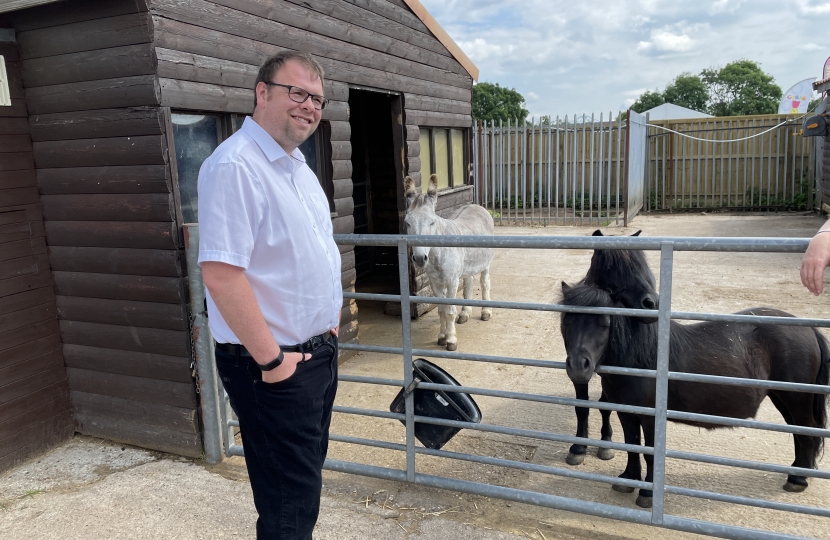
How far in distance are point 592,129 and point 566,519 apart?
12701 mm

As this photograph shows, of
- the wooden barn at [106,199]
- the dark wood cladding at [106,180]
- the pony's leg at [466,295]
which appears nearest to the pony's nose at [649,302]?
the wooden barn at [106,199]

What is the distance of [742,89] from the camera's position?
5231 cm

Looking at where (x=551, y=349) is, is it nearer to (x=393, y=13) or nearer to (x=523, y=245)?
(x=523, y=245)

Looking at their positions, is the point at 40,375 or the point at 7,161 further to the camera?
the point at 40,375

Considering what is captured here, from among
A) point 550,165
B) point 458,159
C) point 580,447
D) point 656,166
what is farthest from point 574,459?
point 656,166

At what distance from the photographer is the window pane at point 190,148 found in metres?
3.89

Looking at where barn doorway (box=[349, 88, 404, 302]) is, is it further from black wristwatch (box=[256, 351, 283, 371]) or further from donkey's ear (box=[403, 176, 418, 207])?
black wristwatch (box=[256, 351, 283, 371])

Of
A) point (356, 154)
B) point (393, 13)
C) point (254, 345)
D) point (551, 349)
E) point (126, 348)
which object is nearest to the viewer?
point (254, 345)

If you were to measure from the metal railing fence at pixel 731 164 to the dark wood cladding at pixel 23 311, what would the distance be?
48.6 feet

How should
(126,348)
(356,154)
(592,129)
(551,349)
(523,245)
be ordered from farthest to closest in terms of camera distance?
(592,129) → (356,154) → (551,349) → (126,348) → (523,245)

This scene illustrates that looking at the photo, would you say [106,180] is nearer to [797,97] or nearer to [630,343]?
[630,343]

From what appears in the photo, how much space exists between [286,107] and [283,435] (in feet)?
3.56

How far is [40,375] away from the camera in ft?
12.9

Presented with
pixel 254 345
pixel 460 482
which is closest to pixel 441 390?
pixel 460 482
